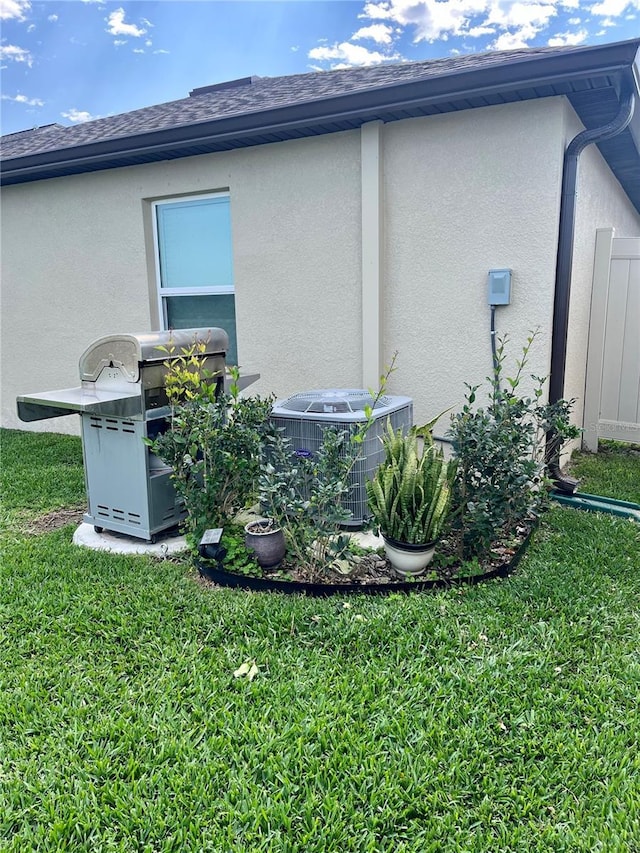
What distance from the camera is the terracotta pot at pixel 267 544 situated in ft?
11.9

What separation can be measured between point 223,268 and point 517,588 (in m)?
4.27

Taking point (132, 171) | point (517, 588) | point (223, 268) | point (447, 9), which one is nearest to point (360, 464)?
point (517, 588)

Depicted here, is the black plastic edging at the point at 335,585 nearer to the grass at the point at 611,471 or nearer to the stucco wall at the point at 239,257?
the grass at the point at 611,471

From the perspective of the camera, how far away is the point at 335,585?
11.1 ft

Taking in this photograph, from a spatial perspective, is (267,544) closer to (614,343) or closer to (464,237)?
(464,237)

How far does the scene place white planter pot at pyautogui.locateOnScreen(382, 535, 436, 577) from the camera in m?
3.50

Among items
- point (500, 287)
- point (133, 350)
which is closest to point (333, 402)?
point (133, 350)

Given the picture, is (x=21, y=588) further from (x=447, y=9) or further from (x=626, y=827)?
(x=447, y=9)

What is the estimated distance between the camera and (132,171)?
6367 millimetres

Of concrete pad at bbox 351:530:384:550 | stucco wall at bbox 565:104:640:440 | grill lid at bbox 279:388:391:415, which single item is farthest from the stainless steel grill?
stucco wall at bbox 565:104:640:440

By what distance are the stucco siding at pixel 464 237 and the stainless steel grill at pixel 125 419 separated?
1809 mm

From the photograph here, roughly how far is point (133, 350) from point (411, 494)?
1966mm

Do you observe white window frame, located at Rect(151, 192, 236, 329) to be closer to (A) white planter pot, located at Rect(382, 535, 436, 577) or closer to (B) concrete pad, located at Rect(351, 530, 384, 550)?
(B) concrete pad, located at Rect(351, 530, 384, 550)

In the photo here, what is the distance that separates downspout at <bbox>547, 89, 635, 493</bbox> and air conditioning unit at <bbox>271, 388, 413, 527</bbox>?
127 centimetres
